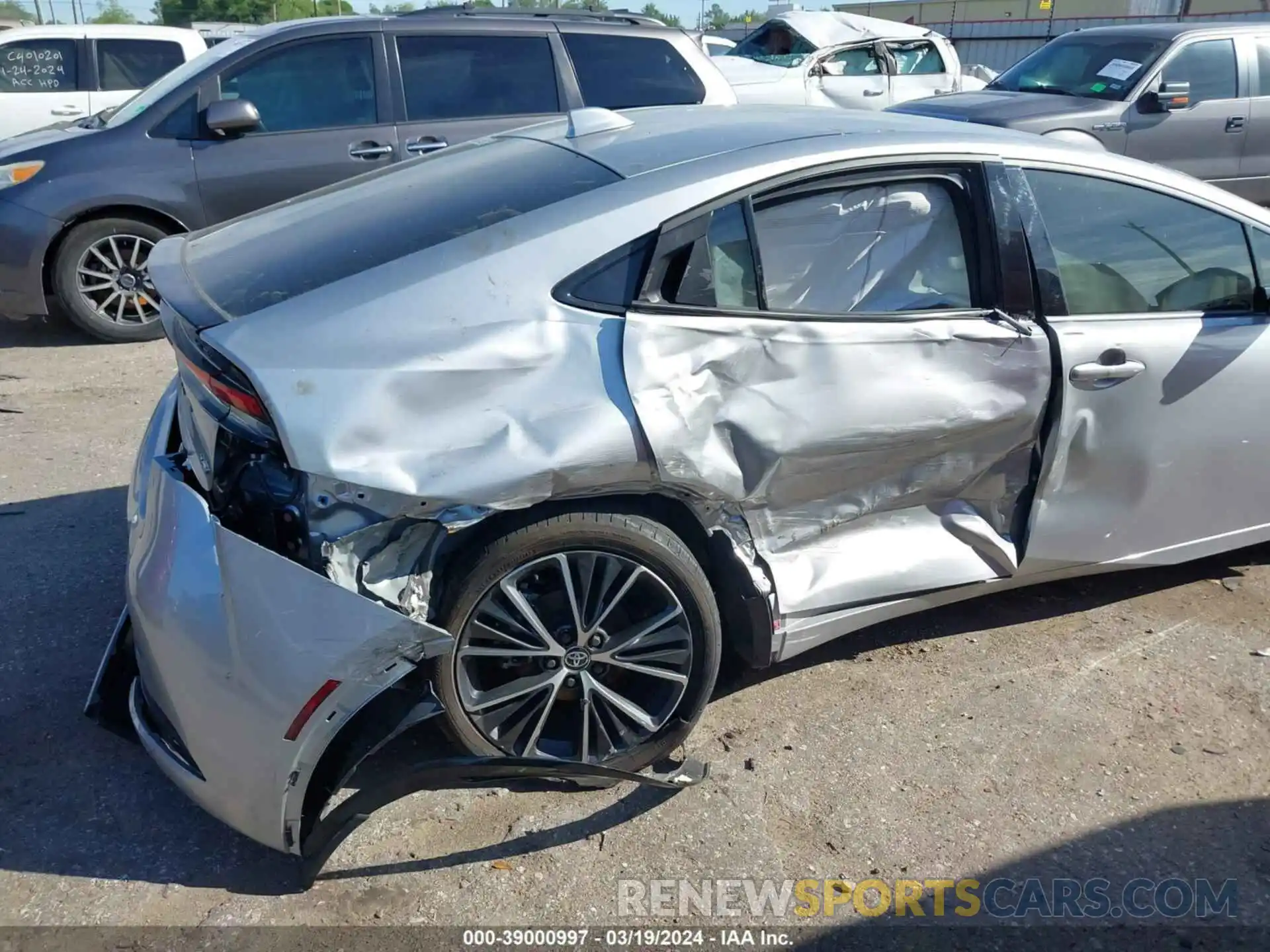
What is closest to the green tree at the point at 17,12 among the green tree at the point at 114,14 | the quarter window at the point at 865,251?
the green tree at the point at 114,14

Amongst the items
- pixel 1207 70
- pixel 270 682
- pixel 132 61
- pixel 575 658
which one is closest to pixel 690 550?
pixel 575 658

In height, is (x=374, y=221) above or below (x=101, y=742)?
above

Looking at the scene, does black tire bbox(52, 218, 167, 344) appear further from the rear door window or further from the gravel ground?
the rear door window

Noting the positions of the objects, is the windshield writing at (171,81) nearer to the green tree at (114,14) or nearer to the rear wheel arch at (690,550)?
the rear wheel arch at (690,550)

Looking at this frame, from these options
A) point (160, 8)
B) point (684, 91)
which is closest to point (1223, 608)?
point (684, 91)

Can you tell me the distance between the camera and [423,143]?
679 cm

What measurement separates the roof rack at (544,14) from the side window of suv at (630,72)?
0.20 m

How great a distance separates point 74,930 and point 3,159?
5.51 metres

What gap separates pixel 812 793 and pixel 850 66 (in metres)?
10.6

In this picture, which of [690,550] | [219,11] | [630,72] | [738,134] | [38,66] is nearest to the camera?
[690,550]

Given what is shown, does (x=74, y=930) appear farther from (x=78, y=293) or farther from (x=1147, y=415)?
(x=78, y=293)

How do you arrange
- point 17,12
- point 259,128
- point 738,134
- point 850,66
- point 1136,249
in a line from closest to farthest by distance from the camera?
point 738,134
point 1136,249
point 259,128
point 850,66
point 17,12

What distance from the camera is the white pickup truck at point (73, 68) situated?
32.1 feet

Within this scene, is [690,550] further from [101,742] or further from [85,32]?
[85,32]
